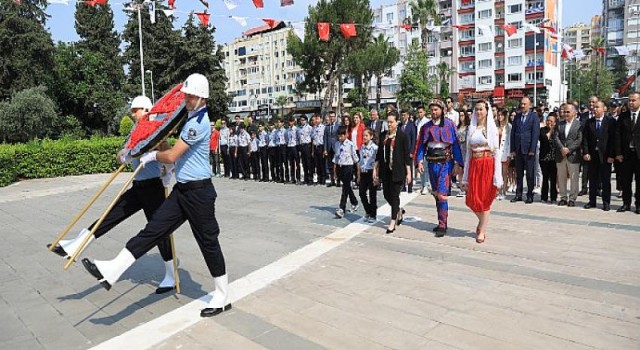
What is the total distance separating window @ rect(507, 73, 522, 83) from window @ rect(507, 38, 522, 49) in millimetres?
3030

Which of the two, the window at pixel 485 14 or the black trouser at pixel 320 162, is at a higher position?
the window at pixel 485 14

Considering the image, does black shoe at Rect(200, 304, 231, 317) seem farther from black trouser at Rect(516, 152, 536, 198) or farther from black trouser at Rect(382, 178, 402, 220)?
black trouser at Rect(516, 152, 536, 198)

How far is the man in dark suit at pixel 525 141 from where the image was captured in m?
9.44

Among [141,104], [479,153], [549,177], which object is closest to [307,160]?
[549,177]

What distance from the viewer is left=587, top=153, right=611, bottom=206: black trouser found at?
855 centimetres

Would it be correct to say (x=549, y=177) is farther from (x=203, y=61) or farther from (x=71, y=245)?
(x=203, y=61)

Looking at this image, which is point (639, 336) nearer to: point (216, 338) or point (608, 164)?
point (216, 338)

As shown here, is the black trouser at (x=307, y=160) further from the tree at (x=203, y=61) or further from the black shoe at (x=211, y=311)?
the tree at (x=203, y=61)

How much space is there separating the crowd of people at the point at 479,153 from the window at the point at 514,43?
48501 mm

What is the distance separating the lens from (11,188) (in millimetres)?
15188

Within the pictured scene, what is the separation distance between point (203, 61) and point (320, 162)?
1271 inches

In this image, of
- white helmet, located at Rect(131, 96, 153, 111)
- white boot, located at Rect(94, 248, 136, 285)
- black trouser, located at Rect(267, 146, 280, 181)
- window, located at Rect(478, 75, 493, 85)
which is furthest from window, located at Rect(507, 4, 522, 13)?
white boot, located at Rect(94, 248, 136, 285)

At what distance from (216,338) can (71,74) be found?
41.6 m

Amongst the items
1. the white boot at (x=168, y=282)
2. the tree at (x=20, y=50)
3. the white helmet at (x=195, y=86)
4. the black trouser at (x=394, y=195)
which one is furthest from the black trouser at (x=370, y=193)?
the tree at (x=20, y=50)
